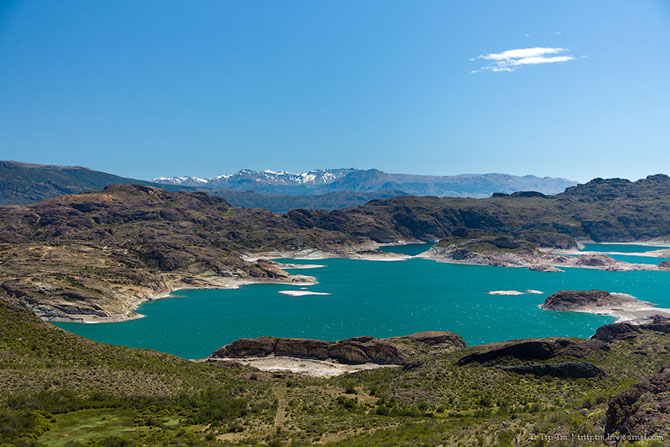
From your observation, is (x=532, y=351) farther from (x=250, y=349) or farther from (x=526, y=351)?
(x=250, y=349)

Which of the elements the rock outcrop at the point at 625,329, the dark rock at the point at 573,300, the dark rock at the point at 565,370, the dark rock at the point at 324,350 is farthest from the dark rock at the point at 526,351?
the dark rock at the point at 573,300

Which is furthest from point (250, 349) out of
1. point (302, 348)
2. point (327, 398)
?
point (327, 398)

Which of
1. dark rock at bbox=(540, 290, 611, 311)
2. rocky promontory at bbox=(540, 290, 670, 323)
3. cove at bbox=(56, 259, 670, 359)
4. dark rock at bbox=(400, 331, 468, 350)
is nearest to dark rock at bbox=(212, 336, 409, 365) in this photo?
dark rock at bbox=(400, 331, 468, 350)

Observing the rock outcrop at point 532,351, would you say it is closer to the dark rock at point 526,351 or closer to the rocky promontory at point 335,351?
the dark rock at point 526,351

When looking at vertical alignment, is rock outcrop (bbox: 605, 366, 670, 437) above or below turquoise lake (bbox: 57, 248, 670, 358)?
above

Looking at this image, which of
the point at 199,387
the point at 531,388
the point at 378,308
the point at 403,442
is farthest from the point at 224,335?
the point at 403,442

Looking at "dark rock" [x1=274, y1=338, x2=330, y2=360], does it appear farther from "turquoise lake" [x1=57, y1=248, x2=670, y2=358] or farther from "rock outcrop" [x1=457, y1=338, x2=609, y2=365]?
"rock outcrop" [x1=457, y1=338, x2=609, y2=365]

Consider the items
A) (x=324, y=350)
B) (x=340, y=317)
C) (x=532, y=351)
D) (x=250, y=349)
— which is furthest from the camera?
(x=340, y=317)
